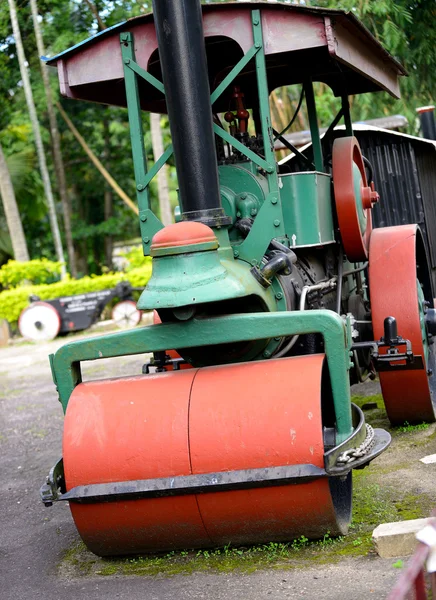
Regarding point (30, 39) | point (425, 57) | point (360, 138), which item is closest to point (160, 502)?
point (360, 138)

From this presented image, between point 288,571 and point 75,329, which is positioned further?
point 75,329

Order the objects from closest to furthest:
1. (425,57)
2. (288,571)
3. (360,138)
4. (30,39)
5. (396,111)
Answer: (288,571) → (360,138) → (425,57) → (396,111) → (30,39)

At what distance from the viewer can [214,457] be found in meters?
3.81

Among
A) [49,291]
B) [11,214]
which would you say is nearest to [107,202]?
[11,214]

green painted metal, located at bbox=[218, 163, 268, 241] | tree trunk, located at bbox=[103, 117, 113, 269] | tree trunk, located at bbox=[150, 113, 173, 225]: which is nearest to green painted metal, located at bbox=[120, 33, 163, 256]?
green painted metal, located at bbox=[218, 163, 268, 241]

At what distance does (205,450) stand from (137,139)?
1.81 m

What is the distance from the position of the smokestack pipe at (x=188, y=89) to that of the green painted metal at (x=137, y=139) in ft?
1.46

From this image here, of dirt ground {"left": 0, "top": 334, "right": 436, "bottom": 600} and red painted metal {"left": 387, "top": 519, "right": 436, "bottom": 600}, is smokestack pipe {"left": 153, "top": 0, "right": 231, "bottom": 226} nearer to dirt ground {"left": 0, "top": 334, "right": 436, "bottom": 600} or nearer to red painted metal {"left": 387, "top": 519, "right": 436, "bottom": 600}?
dirt ground {"left": 0, "top": 334, "right": 436, "bottom": 600}

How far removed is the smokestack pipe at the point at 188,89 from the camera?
428 cm

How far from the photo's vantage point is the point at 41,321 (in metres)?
17.2

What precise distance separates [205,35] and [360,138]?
467 centimetres

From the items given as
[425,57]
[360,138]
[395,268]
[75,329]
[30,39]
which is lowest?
[75,329]

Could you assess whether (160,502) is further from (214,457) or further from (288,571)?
(288,571)

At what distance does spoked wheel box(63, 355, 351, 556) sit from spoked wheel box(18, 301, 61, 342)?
43.4 feet
